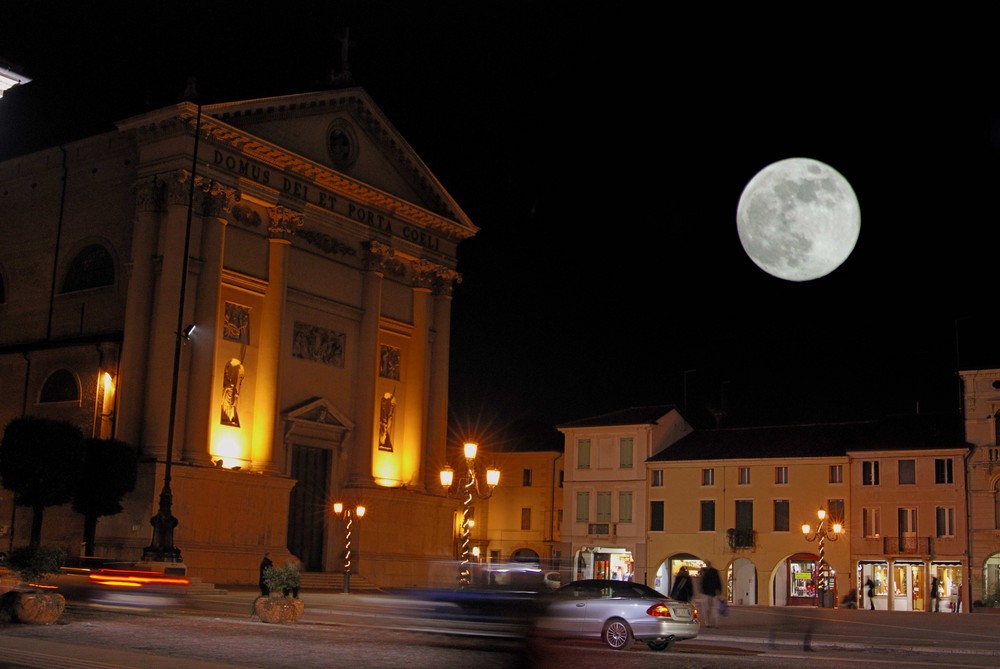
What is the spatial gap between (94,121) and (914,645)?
3533 centimetres

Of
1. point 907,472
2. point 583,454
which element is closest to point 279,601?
point 907,472

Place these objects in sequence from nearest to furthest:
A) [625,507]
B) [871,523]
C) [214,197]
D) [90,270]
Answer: [214,197] < [90,270] < [871,523] < [625,507]

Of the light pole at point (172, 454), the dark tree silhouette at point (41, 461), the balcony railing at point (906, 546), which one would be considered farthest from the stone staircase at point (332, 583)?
the balcony railing at point (906, 546)

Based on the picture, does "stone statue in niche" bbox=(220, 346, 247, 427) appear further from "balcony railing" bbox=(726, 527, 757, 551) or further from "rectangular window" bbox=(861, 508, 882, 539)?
"rectangular window" bbox=(861, 508, 882, 539)

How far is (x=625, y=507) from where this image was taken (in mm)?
65938

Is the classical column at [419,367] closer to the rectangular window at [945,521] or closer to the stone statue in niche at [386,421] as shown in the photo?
the stone statue in niche at [386,421]

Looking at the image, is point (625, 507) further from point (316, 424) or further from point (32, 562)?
point (32, 562)

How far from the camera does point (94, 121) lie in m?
45.7

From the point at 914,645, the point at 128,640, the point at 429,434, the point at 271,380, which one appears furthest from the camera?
the point at 429,434

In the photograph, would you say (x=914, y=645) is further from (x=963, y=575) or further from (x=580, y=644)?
(x=963, y=575)

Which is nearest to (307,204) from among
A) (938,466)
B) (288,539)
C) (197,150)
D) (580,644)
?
(197,150)

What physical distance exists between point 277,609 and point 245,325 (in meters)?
20.8

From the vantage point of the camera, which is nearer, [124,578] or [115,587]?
[115,587]

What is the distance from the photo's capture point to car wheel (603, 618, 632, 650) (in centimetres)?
2166
